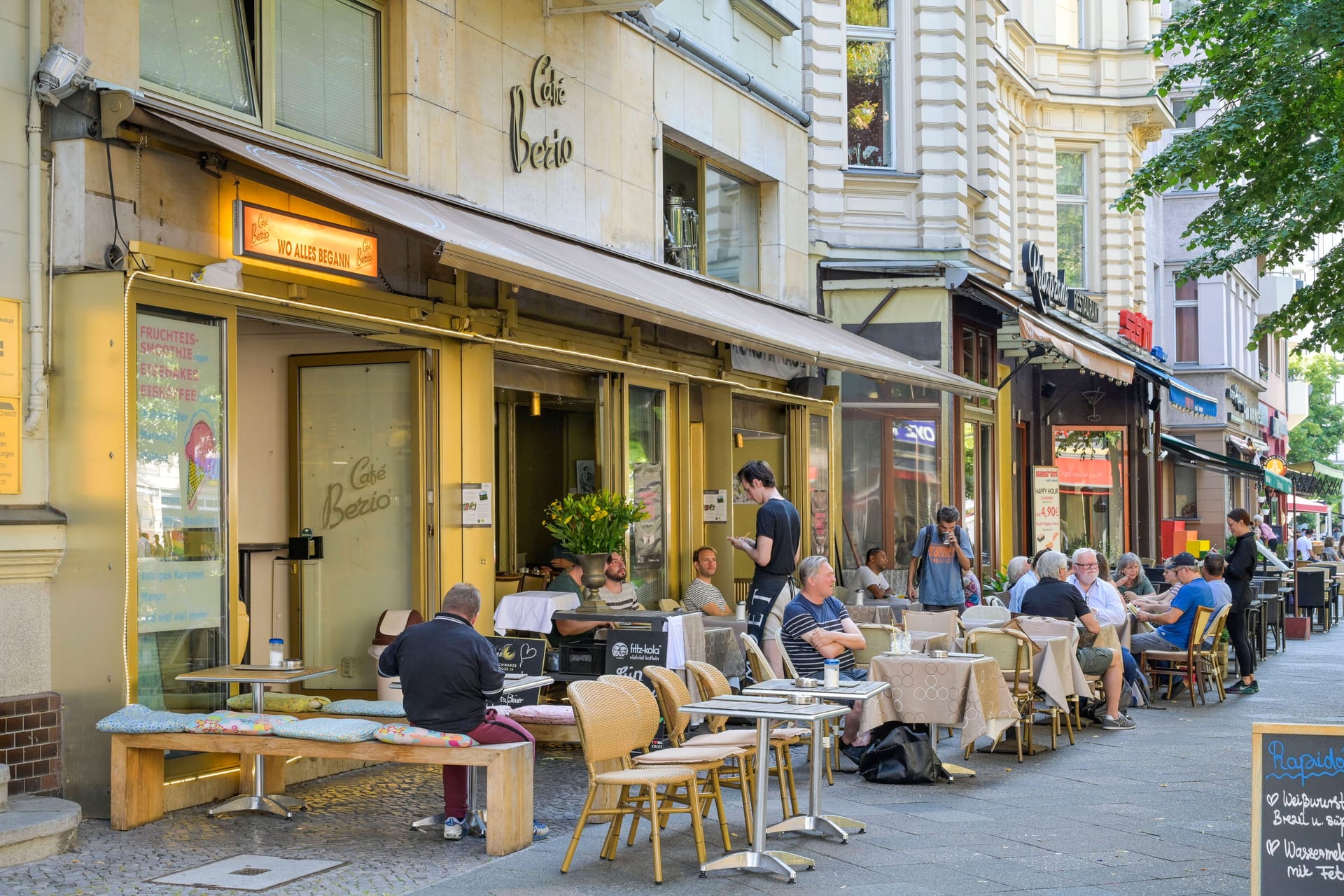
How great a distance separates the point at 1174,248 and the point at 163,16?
3302 cm

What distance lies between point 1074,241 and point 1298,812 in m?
22.5

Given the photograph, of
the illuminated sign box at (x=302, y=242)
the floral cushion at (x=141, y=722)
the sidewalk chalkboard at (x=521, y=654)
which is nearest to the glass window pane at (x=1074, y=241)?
the sidewalk chalkboard at (x=521, y=654)

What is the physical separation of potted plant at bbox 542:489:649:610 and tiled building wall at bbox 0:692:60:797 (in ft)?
14.7

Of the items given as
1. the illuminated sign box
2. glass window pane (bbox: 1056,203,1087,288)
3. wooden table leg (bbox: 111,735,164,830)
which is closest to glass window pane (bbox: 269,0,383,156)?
the illuminated sign box

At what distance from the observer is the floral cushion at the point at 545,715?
31.6 ft

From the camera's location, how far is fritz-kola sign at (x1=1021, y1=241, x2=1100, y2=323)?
67.0ft

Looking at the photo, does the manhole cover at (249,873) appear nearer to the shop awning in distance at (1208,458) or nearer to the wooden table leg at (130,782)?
the wooden table leg at (130,782)

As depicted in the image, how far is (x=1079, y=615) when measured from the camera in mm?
11688

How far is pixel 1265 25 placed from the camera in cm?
1245

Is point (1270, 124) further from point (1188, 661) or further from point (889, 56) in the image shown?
point (889, 56)

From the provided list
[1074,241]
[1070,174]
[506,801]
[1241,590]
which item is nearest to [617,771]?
[506,801]

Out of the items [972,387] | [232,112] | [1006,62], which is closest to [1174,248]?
[1006,62]

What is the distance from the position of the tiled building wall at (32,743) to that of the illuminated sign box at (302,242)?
257cm

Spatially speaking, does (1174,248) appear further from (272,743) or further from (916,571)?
(272,743)
